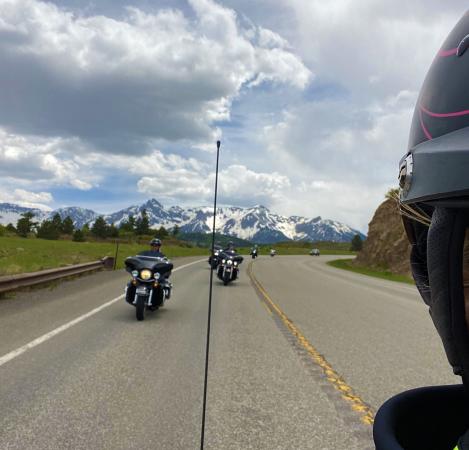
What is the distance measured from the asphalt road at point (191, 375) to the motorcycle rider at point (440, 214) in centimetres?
234

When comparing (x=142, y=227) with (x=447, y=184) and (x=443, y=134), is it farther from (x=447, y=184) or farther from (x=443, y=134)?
(x=447, y=184)

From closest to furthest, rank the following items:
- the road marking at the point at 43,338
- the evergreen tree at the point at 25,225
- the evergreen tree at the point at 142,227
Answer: the road marking at the point at 43,338 < the evergreen tree at the point at 25,225 < the evergreen tree at the point at 142,227

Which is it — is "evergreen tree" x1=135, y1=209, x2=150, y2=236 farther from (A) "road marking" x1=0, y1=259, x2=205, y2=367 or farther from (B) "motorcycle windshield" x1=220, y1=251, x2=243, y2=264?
(A) "road marking" x1=0, y1=259, x2=205, y2=367

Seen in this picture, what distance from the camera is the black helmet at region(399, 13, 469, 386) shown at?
1.13 metres

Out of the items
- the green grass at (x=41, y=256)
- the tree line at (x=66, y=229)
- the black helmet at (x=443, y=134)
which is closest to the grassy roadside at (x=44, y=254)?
the green grass at (x=41, y=256)

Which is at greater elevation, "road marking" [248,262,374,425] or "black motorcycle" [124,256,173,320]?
"black motorcycle" [124,256,173,320]

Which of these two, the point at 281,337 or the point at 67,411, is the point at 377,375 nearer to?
the point at 281,337

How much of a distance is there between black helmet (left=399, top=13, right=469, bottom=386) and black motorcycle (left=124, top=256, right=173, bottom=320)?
8.42 m

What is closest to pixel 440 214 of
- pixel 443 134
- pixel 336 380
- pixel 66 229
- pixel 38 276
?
pixel 443 134

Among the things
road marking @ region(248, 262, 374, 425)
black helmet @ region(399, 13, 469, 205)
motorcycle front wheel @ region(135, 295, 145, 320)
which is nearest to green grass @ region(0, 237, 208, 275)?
motorcycle front wheel @ region(135, 295, 145, 320)

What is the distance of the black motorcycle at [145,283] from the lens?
927 cm

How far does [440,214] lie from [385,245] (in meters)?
44.7

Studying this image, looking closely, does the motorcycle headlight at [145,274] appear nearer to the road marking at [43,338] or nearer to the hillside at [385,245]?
the road marking at [43,338]

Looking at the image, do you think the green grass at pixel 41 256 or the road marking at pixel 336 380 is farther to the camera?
the green grass at pixel 41 256
